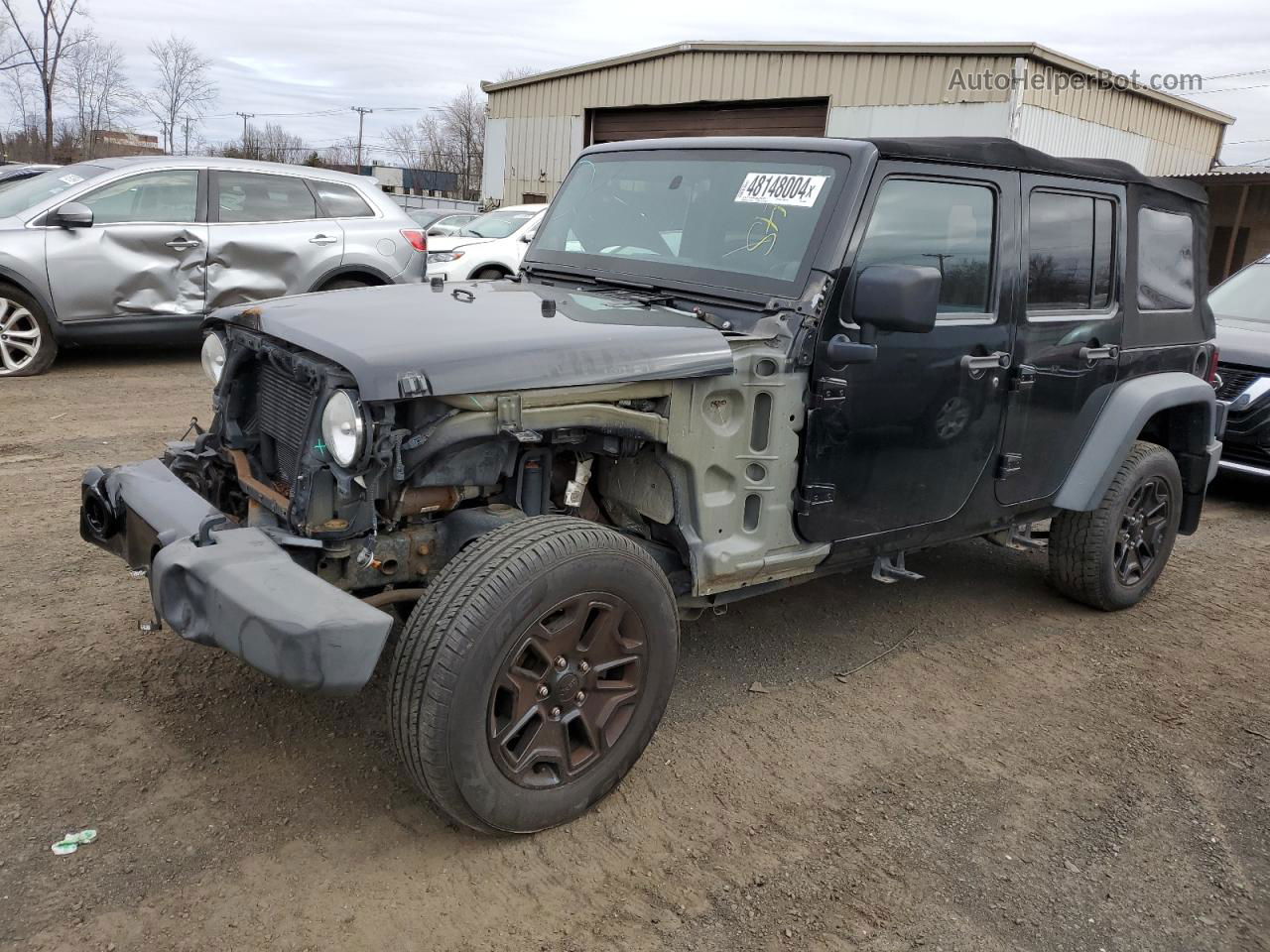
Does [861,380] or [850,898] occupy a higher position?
[861,380]

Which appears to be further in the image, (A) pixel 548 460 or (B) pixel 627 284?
(B) pixel 627 284

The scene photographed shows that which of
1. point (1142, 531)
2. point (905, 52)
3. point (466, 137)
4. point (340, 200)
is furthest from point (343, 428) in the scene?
point (466, 137)

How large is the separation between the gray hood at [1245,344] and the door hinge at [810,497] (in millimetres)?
5163

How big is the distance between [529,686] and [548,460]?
2.38 ft

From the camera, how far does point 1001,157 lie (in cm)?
376

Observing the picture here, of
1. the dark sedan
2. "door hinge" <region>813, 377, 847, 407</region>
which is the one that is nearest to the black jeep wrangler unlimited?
"door hinge" <region>813, 377, 847, 407</region>

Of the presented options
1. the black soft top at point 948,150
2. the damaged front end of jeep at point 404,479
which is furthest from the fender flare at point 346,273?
the damaged front end of jeep at point 404,479

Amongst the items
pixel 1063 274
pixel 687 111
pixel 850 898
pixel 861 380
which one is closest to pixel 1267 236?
pixel 687 111

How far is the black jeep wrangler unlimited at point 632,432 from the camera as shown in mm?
2613

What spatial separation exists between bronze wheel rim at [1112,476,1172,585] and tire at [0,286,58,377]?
7769mm

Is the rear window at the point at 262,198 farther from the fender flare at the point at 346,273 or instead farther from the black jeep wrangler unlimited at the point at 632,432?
the black jeep wrangler unlimited at the point at 632,432

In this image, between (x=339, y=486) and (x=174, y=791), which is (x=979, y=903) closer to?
(x=339, y=486)

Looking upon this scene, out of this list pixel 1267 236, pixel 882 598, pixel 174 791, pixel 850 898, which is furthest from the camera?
pixel 1267 236

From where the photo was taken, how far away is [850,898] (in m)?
2.72
